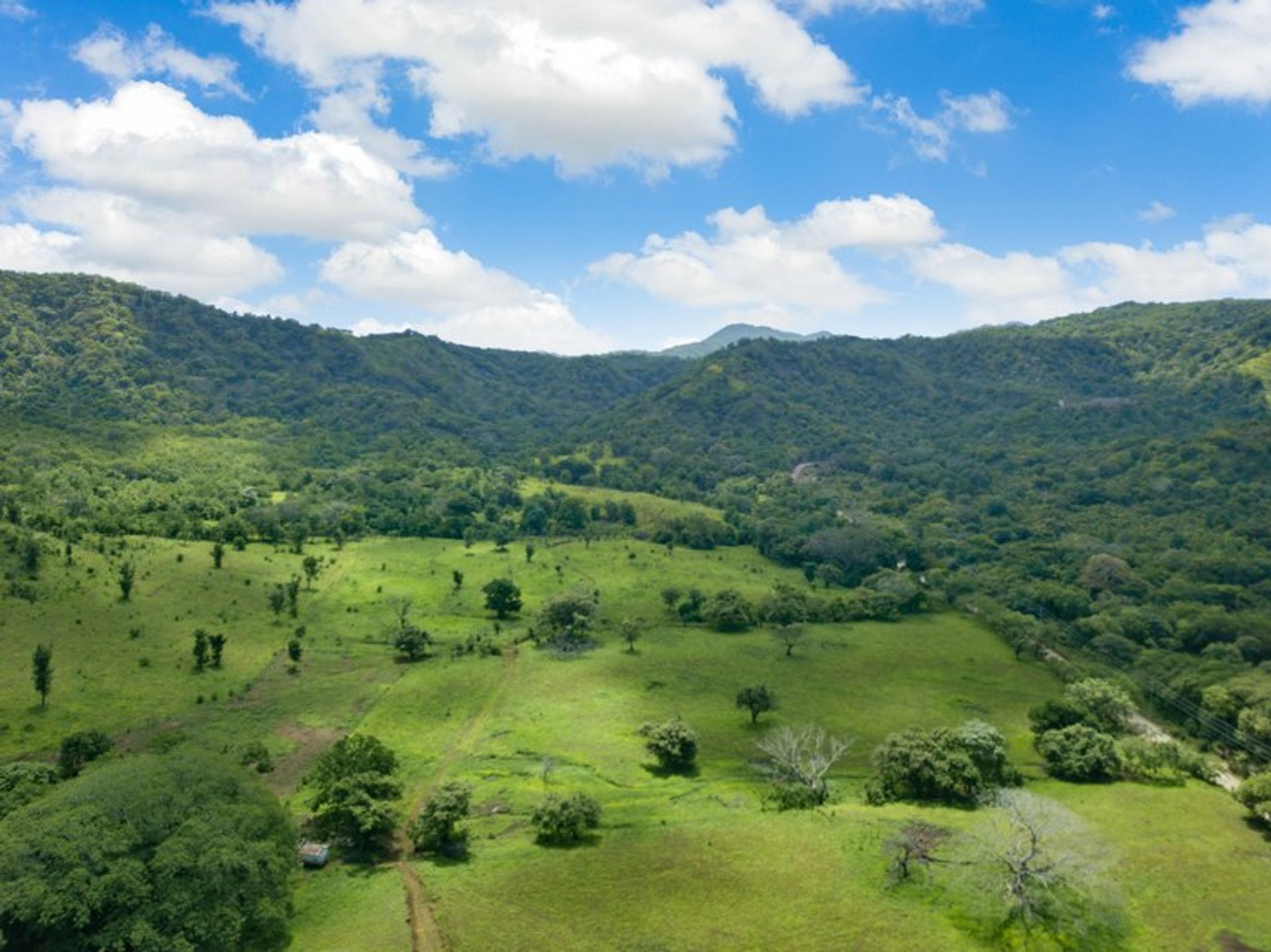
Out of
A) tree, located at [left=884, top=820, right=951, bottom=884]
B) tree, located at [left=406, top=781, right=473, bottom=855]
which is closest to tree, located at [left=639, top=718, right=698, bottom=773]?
tree, located at [left=406, top=781, right=473, bottom=855]

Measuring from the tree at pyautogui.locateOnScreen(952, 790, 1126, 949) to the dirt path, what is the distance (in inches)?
1433

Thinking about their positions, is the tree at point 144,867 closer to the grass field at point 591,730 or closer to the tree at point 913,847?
the grass field at point 591,730

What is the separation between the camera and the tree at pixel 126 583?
11396cm

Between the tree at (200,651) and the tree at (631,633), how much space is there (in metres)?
57.0

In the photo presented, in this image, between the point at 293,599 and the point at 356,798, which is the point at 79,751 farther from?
the point at 293,599

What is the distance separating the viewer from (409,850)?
62.6 metres

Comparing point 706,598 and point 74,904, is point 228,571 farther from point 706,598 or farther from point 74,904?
point 74,904

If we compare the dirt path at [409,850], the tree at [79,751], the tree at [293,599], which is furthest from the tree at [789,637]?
the tree at [79,751]

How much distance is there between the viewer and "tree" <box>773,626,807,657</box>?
11644cm

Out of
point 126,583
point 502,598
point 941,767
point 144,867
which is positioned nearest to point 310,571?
point 126,583

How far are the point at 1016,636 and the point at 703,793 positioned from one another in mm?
Answer: 76922

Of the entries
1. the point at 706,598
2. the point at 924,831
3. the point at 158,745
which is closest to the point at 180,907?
the point at 158,745

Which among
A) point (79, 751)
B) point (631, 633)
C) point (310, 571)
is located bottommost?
point (79, 751)

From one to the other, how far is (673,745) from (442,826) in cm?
2592
